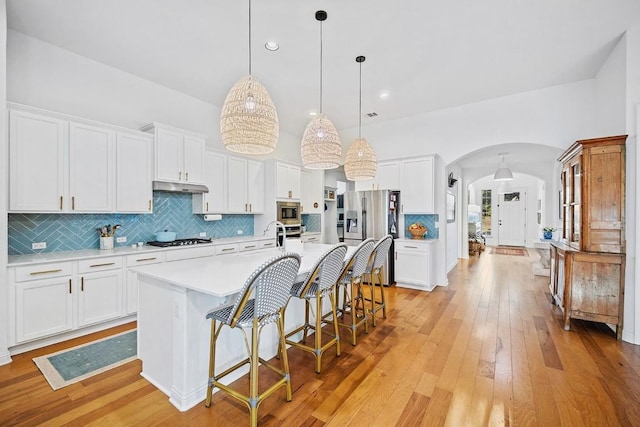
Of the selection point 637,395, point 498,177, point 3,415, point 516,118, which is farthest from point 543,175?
point 3,415

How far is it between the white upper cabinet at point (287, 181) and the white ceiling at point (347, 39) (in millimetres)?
1628

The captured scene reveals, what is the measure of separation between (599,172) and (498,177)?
4314 mm

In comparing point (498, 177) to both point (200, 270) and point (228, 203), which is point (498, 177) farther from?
point (200, 270)

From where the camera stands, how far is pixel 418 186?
509cm

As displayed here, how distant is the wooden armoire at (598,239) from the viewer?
9.74ft

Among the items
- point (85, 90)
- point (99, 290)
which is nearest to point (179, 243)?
point (99, 290)

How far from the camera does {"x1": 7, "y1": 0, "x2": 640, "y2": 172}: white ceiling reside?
8.38 ft

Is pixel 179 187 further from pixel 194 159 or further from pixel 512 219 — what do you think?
pixel 512 219

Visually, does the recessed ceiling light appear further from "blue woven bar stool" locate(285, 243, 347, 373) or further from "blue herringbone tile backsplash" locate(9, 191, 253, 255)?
"blue herringbone tile backsplash" locate(9, 191, 253, 255)

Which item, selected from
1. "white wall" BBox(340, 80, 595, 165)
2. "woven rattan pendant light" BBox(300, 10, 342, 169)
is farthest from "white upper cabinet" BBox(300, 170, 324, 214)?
"woven rattan pendant light" BBox(300, 10, 342, 169)

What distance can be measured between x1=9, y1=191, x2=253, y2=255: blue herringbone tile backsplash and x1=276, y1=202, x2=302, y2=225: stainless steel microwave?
2.59 ft

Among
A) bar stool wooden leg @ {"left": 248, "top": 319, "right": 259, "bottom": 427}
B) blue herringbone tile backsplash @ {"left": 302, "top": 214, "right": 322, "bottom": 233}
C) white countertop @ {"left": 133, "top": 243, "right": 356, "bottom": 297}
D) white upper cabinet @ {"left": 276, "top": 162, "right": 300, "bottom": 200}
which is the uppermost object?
white upper cabinet @ {"left": 276, "top": 162, "right": 300, "bottom": 200}

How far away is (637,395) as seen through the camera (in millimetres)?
2043

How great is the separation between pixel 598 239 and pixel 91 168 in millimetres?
5682
